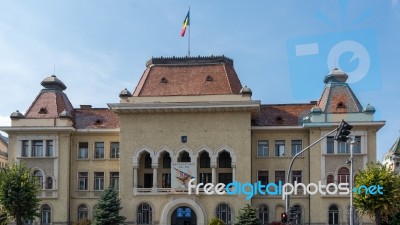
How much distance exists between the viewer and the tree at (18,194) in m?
46.2

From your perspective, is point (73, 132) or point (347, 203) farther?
point (73, 132)

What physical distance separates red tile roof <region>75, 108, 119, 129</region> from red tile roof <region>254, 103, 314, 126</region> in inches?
509

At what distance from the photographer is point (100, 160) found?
173 ft

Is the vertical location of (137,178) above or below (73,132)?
below

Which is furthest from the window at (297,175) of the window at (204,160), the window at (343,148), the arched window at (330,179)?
the window at (204,160)

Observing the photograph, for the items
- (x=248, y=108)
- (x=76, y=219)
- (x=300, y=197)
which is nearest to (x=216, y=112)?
(x=248, y=108)

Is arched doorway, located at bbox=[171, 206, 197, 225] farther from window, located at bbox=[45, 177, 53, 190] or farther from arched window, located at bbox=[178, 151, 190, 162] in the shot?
window, located at bbox=[45, 177, 53, 190]

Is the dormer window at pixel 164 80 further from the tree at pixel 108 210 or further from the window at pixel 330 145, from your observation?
the window at pixel 330 145

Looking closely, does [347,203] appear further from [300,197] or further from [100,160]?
[100,160]

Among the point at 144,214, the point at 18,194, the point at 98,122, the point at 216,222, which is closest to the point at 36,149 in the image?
the point at 98,122

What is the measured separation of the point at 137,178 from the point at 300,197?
13.7 m

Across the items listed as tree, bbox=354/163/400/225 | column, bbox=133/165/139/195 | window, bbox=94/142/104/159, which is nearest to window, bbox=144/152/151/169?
column, bbox=133/165/139/195

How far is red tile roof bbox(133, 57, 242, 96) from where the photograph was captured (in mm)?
50938

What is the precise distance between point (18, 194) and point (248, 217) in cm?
1776
